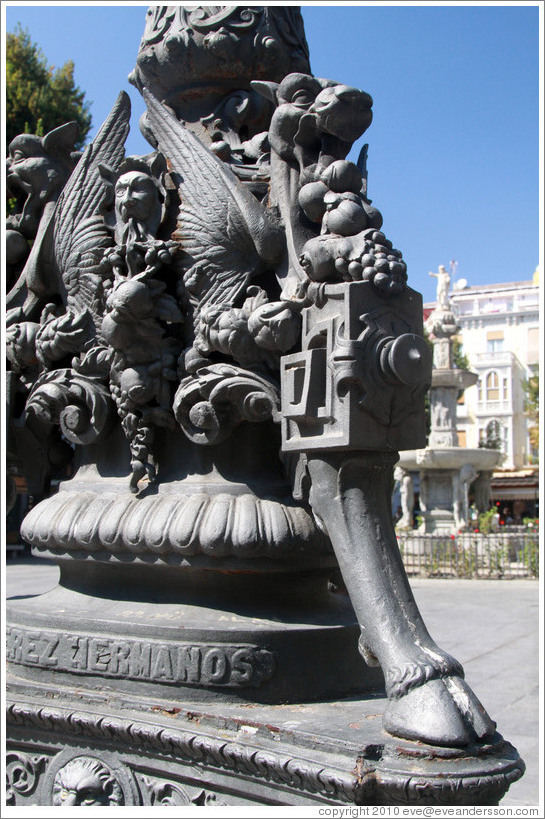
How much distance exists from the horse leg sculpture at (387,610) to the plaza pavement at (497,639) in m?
0.48

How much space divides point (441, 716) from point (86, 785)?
3.39ft

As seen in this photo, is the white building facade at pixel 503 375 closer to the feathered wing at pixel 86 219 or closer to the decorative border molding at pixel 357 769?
the feathered wing at pixel 86 219

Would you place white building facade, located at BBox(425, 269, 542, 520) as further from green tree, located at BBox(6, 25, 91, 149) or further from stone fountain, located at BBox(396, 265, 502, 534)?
green tree, located at BBox(6, 25, 91, 149)

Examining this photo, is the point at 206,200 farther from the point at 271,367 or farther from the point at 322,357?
the point at 322,357

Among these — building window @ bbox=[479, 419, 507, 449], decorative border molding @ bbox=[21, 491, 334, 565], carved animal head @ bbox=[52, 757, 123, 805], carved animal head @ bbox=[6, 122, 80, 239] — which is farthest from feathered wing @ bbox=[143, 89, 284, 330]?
building window @ bbox=[479, 419, 507, 449]

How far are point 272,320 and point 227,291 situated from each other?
0.89ft

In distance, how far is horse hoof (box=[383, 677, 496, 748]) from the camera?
1670 mm

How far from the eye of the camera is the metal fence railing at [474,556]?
41.7 ft

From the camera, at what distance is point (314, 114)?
2.16 m

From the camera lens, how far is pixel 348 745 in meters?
1.75

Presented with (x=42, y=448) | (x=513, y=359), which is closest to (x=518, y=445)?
(x=513, y=359)

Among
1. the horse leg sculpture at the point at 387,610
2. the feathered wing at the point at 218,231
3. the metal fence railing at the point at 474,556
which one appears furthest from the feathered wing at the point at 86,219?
the metal fence railing at the point at 474,556

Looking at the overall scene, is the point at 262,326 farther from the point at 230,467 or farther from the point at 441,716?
the point at 441,716

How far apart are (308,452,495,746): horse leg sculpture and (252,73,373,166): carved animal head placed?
0.89 meters
